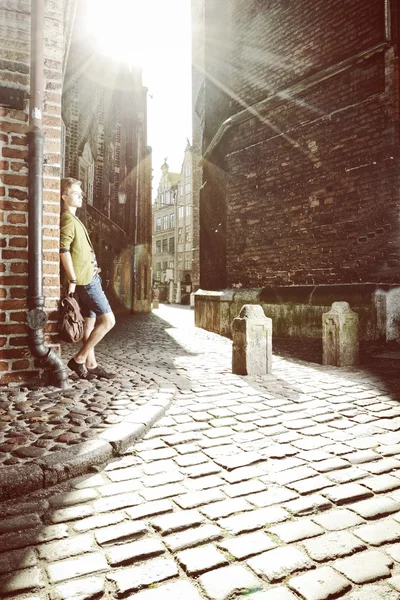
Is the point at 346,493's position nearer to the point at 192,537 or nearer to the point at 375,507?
the point at 375,507

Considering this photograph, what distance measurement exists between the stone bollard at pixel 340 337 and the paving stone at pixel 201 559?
4525 mm

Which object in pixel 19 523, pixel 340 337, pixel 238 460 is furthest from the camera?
pixel 340 337

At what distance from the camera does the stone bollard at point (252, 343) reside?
537cm

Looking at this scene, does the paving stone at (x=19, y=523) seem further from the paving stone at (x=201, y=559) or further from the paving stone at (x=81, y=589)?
the paving stone at (x=201, y=559)

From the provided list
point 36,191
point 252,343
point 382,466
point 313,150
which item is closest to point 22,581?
point 382,466

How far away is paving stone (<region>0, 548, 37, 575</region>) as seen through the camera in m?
1.67

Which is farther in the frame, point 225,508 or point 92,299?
point 92,299

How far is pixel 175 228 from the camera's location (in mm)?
57844

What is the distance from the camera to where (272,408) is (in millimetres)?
3891

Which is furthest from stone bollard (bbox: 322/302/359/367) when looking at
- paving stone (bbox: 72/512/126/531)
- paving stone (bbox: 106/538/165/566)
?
paving stone (bbox: 106/538/165/566)

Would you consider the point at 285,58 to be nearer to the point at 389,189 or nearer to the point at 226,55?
the point at 226,55

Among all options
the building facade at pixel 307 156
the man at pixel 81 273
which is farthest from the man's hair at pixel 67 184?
the building facade at pixel 307 156

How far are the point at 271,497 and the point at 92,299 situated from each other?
3.17m

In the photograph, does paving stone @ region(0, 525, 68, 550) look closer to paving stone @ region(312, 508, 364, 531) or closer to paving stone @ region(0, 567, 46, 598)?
paving stone @ region(0, 567, 46, 598)
